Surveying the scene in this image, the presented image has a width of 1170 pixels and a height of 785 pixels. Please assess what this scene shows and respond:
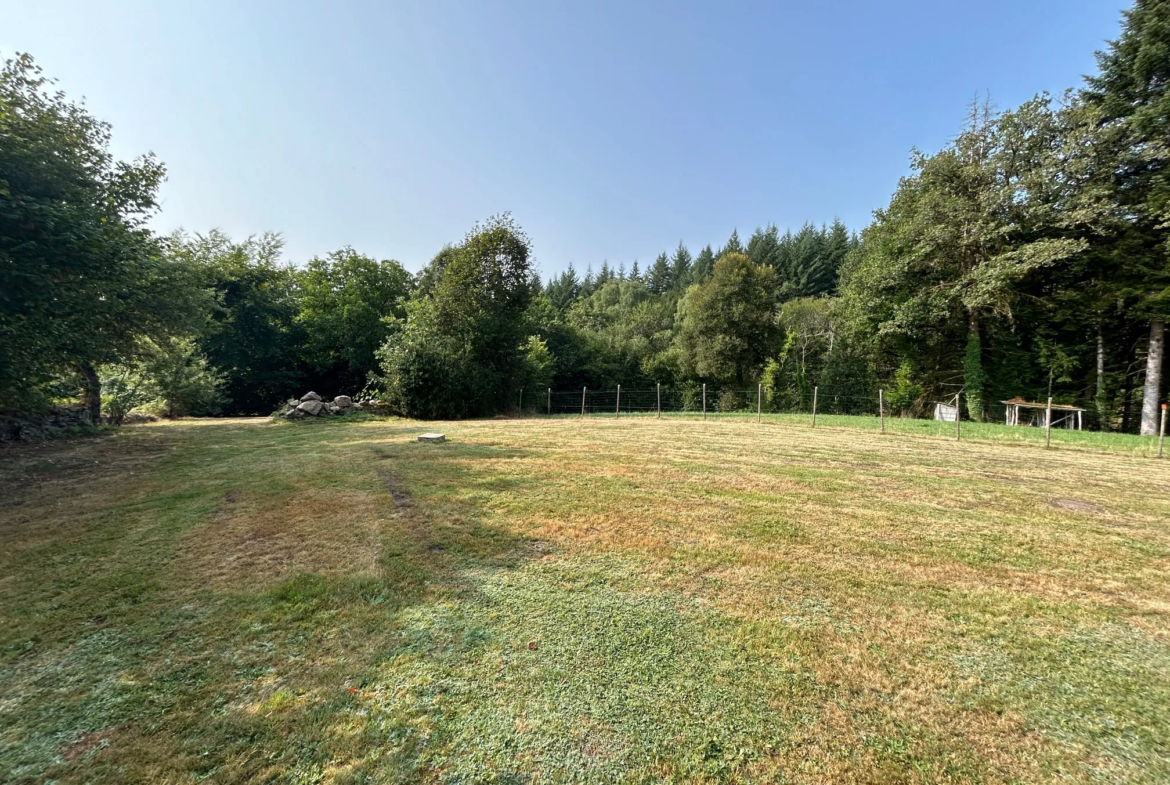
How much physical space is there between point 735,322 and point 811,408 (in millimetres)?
6230

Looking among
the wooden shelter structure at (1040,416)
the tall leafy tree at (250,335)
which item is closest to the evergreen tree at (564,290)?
the tall leafy tree at (250,335)

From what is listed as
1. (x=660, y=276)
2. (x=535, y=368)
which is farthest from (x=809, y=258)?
(x=535, y=368)

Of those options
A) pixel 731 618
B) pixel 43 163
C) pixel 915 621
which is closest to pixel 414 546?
pixel 731 618

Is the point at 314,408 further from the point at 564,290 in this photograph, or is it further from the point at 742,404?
the point at 564,290

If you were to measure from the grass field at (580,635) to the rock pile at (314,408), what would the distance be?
8.35 m

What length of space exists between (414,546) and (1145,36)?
78.5 feet

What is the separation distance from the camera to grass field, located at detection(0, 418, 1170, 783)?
1.68 meters

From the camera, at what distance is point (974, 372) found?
1742cm

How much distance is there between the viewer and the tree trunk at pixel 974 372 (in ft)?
57.1

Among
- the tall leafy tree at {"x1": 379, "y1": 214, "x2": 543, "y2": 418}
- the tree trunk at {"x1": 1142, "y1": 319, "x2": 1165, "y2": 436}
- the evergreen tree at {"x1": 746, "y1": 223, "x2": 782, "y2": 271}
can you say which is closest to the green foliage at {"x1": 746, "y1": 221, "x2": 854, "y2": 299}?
the evergreen tree at {"x1": 746, "y1": 223, "x2": 782, "y2": 271}

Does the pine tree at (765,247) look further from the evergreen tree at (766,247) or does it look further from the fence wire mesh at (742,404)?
the fence wire mesh at (742,404)

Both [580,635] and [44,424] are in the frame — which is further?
[44,424]

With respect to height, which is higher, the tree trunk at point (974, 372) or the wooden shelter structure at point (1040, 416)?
the tree trunk at point (974, 372)

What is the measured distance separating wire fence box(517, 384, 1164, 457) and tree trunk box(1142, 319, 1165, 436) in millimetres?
1430
